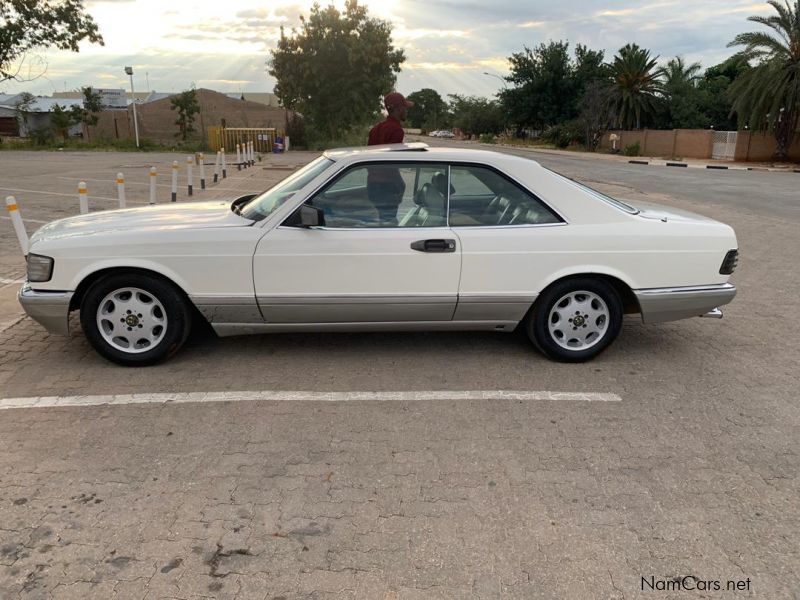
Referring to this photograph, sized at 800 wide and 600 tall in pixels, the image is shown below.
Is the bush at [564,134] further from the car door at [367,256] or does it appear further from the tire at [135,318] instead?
the tire at [135,318]

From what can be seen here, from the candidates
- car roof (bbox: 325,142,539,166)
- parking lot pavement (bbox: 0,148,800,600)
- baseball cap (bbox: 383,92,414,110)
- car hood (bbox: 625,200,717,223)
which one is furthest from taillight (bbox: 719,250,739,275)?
baseball cap (bbox: 383,92,414,110)

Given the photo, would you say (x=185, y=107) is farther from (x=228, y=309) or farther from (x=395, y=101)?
(x=228, y=309)

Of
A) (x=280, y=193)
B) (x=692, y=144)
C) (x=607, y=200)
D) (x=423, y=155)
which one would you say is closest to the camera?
(x=423, y=155)

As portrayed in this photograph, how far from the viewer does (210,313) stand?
4.34 metres

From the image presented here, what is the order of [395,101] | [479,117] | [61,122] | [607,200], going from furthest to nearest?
[479,117] < [61,122] < [395,101] < [607,200]

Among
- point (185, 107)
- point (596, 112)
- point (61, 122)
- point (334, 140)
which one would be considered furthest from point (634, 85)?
point (61, 122)

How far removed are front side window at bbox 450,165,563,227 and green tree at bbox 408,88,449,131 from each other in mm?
117690

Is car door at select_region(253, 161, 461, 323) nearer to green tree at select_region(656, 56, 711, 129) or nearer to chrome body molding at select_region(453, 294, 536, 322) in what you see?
chrome body molding at select_region(453, 294, 536, 322)

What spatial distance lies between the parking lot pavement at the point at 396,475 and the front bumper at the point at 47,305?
371mm

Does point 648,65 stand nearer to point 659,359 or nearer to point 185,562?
point 659,359

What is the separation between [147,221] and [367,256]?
1.63 meters

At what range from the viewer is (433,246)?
4305 mm

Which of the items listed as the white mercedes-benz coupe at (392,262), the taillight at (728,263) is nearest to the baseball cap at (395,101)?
the white mercedes-benz coupe at (392,262)

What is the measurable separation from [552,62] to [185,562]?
59557 mm
